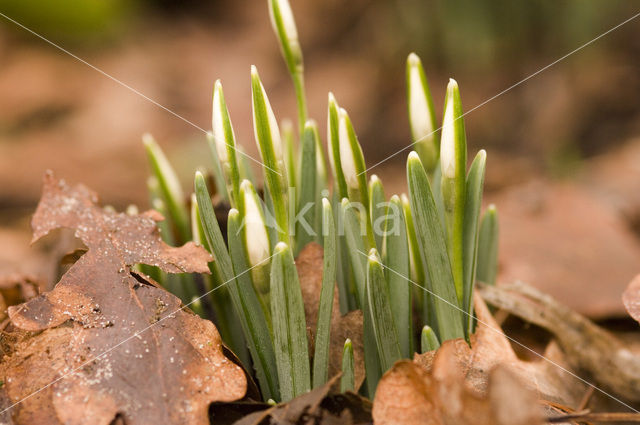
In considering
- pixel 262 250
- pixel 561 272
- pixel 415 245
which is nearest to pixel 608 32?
pixel 561 272

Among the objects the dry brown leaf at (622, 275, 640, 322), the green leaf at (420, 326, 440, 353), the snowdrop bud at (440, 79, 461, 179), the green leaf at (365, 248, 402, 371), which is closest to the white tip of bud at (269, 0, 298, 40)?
the snowdrop bud at (440, 79, 461, 179)

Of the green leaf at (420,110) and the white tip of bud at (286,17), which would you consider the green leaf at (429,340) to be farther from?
the white tip of bud at (286,17)

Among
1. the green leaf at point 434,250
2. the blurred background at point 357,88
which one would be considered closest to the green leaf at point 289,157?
the green leaf at point 434,250

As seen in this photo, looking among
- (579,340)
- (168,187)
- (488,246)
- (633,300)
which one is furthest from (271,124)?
(579,340)

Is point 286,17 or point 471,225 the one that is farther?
point 286,17

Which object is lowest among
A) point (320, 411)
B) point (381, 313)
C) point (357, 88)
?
point (320, 411)

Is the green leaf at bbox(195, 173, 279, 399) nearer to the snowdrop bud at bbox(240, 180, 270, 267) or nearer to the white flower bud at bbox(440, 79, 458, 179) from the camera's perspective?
the snowdrop bud at bbox(240, 180, 270, 267)

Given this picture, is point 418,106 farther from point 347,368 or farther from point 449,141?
point 347,368
